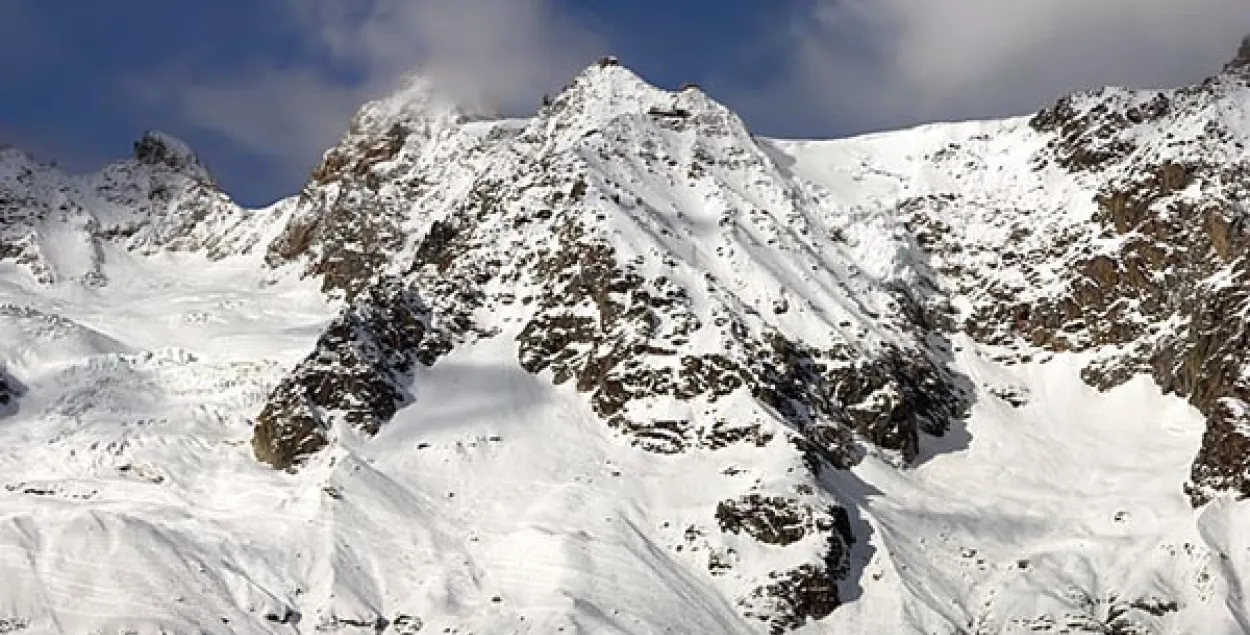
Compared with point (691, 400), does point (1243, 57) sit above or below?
above

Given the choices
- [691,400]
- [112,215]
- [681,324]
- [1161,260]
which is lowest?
[691,400]

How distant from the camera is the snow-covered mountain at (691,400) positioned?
87.1 metres

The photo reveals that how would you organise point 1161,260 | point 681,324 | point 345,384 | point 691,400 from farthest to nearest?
point 1161,260 → point 681,324 → point 345,384 → point 691,400

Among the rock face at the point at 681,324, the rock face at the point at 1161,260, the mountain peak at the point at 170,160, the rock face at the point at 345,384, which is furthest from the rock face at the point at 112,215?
the rock face at the point at 1161,260

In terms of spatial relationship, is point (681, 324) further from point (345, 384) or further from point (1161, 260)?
point (1161, 260)

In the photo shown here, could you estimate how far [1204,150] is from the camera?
416 ft

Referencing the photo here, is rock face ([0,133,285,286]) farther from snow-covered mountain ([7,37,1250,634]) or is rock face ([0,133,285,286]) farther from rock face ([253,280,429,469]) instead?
rock face ([253,280,429,469])

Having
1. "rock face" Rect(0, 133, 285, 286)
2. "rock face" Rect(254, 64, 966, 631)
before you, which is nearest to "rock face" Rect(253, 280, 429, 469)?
"rock face" Rect(254, 64, 966, 631)

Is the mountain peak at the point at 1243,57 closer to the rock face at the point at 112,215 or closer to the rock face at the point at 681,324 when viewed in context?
the rock face at the point at 681,324

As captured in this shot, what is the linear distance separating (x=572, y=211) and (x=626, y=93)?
37.1 m

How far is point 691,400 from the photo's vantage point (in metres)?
104

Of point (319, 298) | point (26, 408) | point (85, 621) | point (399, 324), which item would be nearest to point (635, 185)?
point (399, 324)

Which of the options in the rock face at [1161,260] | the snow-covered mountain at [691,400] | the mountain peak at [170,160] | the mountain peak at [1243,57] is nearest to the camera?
the snow-covered mountain at [691,400]

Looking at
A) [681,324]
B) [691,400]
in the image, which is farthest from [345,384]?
[681,324]
